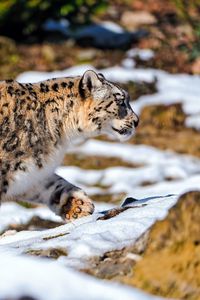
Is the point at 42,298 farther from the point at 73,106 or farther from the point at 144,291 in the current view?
the point at 73,106

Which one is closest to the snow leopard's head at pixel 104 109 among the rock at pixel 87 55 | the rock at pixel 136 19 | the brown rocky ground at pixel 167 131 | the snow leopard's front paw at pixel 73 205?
the snow leopard's front paw at pixel 73 205

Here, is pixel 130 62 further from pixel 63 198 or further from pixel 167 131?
pixel 63 198

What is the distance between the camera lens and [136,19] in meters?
21.0

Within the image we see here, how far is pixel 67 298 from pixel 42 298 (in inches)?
4.9

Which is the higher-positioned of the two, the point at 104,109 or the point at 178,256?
the point at 104,109

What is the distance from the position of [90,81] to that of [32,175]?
1122mm

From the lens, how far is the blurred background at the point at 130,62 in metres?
14.2

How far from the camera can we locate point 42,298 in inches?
161

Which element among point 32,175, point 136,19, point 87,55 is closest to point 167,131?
point 87,55

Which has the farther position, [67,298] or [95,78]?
[95,78]

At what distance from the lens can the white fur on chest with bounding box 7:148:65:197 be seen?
794cm

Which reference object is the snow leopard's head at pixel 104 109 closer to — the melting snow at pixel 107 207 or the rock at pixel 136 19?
the melting snow at pixel 107 207

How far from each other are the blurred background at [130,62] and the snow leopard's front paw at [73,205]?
14.6ft

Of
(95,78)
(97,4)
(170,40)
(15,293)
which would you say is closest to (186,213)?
(15,293)
